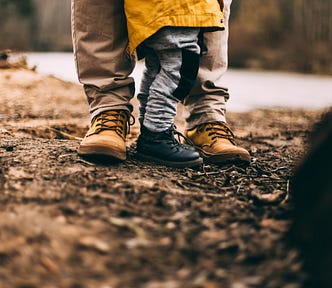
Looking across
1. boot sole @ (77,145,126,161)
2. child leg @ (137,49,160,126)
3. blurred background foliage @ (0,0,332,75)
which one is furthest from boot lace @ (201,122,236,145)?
blurred background foliage @ (0,0,332,75)

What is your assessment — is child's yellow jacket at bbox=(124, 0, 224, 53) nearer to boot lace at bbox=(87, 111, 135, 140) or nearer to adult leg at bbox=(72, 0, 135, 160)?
adult leg at bbox=(72, 0, 135, 160)

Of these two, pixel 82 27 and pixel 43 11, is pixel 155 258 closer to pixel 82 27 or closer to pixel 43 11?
pixel 82 27

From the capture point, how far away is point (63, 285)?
999 mm

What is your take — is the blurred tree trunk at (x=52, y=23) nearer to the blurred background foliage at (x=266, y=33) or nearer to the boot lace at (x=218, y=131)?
the blurred background foliage at (x=266, y=33)

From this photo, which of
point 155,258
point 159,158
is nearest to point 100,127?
point 159,158

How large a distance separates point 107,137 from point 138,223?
672 millimetres

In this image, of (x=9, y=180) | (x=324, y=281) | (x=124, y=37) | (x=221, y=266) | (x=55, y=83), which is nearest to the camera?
(x=324, y=281)

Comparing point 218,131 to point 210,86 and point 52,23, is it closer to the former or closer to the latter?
point 210,86

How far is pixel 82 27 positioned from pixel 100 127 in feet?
1.54

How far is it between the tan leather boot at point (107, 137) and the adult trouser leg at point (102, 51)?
37mm

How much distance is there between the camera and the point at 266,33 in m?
20.7

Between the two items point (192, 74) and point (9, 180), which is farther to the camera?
Answer: point (192, 74)

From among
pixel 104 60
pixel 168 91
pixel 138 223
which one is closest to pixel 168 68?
pixel 168 91

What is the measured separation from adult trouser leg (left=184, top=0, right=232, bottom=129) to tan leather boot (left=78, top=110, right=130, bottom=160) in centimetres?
39
